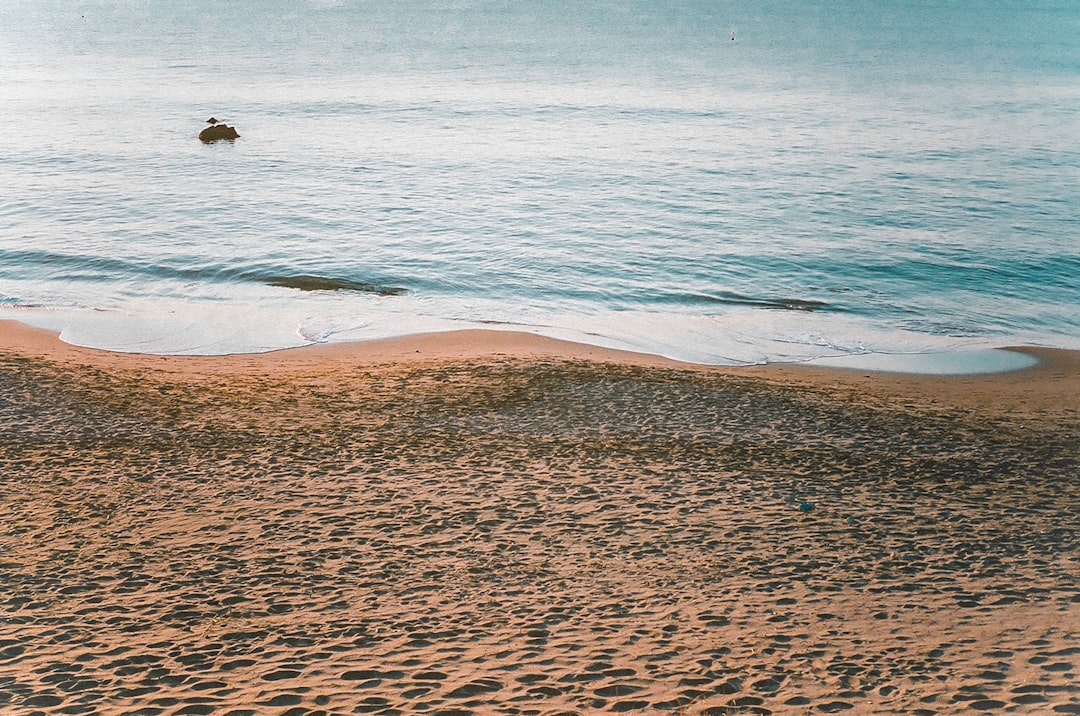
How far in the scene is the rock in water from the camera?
135ft

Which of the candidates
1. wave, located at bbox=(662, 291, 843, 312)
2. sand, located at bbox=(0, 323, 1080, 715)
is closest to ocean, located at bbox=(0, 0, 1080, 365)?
wave, located at bbox=(662, 291, 843, 312)

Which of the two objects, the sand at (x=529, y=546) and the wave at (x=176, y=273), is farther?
the wave at (x=176, y=273)

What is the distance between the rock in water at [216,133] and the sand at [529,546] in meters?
30.5

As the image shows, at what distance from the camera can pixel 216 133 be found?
41.5m

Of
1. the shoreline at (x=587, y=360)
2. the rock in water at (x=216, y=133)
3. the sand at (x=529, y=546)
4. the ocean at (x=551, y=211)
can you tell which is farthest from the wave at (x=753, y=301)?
the rock in water at (x=216, y=133)

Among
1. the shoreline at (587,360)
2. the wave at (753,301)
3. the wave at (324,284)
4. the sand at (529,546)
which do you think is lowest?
the sand at (529,546)

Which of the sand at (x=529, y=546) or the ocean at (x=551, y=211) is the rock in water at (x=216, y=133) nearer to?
the ocean at (x=551, y=211)

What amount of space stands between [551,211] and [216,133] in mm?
19475

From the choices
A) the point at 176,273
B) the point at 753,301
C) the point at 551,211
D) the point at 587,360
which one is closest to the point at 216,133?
the point at 551,211

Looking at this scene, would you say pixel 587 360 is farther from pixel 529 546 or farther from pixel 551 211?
pixel 551 211

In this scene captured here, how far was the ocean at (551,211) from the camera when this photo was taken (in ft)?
59.5

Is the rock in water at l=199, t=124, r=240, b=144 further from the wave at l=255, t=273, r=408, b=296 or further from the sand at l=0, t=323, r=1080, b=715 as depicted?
the sand at l=0, t=323, r=1080, b=715

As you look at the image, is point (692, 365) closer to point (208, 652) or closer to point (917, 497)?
point (917, 497)

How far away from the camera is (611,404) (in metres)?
11.8
